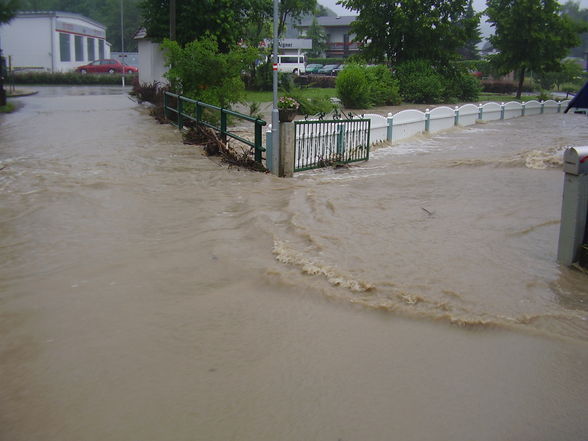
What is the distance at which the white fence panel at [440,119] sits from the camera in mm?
19472

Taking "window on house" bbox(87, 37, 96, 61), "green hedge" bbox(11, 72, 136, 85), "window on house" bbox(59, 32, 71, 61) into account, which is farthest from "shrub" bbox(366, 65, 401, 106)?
"window on house" bbox(87, 37, 96, 61)

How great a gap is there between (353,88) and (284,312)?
66.8 ft

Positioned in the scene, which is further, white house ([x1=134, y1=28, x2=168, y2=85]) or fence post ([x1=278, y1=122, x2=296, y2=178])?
white house ([x1=134, y1=28, x2=168, y2=85])

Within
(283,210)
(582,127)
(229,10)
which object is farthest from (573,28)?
(283,210)

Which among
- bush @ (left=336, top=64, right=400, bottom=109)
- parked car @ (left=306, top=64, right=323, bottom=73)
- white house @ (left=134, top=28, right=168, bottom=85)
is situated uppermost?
parked car @ (left=306, top=64, right=323, bottom=73)

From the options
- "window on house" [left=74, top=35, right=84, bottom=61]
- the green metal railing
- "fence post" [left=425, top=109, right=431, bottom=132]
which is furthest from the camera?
"window on house" [left=74, top=35, right=84, bottom=61]

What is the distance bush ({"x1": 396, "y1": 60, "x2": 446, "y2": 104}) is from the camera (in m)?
30.4

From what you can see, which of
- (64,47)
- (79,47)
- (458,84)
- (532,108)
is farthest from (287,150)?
(79,47)

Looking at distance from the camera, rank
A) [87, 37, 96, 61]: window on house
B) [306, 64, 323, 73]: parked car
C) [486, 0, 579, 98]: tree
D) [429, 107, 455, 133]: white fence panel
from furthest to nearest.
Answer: [87, 37, 96, 61]: window on house, [306, 64, 323, 73]: parked car, [486, 0, 579, 98]: tree, [429, 107, 455, 133]: white fence panel

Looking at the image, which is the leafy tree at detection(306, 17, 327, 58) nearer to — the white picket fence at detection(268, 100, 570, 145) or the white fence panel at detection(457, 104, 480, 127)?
the white picket fence at detection(268, 100, 570, 145)

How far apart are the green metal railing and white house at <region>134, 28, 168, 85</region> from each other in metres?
10.2

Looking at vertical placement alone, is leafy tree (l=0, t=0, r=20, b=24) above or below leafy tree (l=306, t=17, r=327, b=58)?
below

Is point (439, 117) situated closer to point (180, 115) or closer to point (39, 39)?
point (180, 115)

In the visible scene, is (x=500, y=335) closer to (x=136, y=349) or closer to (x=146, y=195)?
Answer: (x=136, y=349)
